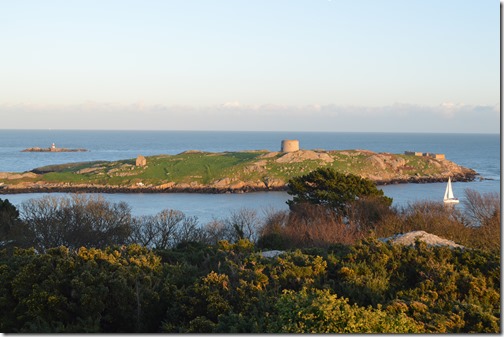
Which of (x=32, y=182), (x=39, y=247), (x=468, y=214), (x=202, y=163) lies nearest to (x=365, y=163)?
(x=202, y=163)

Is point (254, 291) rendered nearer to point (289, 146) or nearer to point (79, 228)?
point (79, 228)

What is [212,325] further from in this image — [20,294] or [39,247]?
[39,247]

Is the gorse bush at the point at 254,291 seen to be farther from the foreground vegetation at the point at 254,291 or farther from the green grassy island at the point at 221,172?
the green grassy island at the point at 221,172

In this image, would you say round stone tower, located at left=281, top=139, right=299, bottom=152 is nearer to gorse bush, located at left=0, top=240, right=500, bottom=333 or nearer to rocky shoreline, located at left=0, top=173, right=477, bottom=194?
rocky shoreline, located at left=0, top=173, right=477, bottom=194

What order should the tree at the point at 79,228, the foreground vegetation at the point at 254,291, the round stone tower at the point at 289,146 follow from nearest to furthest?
the foreground vegetation at the point at 254,291, the tree at the point at 79,228, the round stone tower at the point at 289,146

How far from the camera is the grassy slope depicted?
2239 inches

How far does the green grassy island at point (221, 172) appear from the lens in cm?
5459

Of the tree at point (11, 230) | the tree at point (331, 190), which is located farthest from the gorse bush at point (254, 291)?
the tree at point (331, 190)

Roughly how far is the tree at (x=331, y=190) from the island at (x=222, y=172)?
2472cm

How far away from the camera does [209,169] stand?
59.9 meters

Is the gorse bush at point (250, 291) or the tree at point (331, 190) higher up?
the gorse bush at point (250, 291)

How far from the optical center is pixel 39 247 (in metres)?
20.0

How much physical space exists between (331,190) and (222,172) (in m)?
31.9

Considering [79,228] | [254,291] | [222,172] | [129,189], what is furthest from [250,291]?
[222,172]
